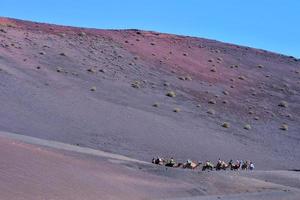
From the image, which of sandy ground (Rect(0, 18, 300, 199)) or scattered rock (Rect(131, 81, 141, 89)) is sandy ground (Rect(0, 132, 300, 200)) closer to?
sandy ground (Rect(0, 18, 300, 199))

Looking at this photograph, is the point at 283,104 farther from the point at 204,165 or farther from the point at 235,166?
the point at 204,165

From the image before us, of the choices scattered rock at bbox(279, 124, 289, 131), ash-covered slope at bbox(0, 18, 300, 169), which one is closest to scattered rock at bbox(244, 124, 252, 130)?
ash-covered slope at bbox(0, 18, 300, 169)

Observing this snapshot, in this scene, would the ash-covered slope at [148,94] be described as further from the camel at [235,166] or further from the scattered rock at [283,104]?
the camel at [235,166]

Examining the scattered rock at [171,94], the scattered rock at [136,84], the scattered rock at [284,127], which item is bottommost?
the scattered rock at [284,127]

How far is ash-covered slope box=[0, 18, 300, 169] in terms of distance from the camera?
40469 mm

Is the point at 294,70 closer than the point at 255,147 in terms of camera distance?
No

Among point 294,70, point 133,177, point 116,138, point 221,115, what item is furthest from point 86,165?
point 294,70

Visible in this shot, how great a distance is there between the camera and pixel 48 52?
56438 mm

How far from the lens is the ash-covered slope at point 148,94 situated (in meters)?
40.5

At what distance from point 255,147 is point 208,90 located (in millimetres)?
13847

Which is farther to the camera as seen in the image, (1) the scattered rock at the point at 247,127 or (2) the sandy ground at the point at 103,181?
(1) the scattered rock at the point at 247,127

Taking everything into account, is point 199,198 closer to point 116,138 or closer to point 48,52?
point 116,138

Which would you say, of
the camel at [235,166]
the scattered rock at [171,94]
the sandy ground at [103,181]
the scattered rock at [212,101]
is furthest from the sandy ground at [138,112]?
the camel at [235,166]

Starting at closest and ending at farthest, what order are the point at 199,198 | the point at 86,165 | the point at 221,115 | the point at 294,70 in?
the point at 199,198 < the point at 86,165 < the point at 221,115 < the point at 294,70
